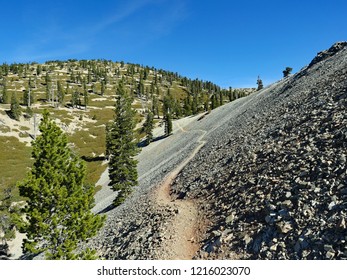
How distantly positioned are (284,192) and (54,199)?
54.6 ft

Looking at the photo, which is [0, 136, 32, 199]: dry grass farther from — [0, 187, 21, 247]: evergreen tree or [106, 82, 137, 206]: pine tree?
[106, 82, 137, 206]: pine tree

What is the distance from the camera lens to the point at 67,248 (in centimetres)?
2139

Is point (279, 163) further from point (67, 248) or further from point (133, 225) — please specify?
point (67, 248)

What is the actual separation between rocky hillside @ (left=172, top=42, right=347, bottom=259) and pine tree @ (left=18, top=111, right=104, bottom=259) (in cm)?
954

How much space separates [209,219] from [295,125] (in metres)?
16.0

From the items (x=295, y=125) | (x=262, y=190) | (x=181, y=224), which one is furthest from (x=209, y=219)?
(x=295, y=125)

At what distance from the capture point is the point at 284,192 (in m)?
20.2

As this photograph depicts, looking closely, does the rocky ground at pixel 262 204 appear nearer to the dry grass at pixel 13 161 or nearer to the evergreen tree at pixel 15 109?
the dry grass at pixel 13 161

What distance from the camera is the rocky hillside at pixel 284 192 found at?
15.7m

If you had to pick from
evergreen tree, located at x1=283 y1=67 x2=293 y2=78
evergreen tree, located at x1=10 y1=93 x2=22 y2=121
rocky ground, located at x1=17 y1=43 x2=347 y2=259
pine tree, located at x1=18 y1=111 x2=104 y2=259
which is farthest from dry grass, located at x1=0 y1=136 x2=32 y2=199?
evergreen tree, located at x1=283 y1=67 x2=293 y2=78

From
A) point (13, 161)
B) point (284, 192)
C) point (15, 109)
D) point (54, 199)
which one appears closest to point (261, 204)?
point (284, 192)

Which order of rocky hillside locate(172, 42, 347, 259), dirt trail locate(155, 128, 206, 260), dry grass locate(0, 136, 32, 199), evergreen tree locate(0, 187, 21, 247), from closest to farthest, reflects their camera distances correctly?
rocky hillside locate(172, 42, 347, 259)
dirt trail locate(155, 128, 206, 260)
evergreen tree locate(0, 187, 21, 247)
dry grass locate(0, 136, 32, 199)

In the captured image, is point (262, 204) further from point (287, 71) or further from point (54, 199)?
point (287, 71)

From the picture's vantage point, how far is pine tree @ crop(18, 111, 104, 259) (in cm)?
2120
